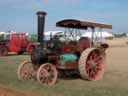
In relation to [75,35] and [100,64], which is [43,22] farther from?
[100,64]

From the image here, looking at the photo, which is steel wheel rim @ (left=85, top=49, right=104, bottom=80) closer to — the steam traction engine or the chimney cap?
the steam traction engine

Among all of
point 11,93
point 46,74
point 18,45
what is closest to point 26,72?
point 46,74

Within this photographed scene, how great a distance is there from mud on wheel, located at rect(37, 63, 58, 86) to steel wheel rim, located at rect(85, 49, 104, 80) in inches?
52.6

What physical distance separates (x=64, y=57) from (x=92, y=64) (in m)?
1.05

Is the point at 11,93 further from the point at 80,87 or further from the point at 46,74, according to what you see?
the point at 80,87

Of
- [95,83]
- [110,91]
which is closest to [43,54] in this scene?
[95,83]

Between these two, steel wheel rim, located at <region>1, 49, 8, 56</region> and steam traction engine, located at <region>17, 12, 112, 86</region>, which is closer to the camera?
steam traction engine, located at <region>17, 12, 112, 86</region>

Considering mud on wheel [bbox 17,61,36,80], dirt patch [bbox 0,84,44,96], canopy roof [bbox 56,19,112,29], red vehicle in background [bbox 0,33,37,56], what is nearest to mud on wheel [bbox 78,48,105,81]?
canopy roof [bbox 56,19,112,29]

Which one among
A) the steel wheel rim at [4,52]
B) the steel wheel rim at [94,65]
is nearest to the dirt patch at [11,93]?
the steel wheel rim at [94,65]

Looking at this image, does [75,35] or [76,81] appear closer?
[76,81]

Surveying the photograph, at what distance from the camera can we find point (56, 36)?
1270 cm

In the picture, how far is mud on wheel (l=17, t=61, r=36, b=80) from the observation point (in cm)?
1197

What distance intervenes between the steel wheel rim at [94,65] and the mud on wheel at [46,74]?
1.33m

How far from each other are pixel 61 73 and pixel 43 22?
8.87 ft
